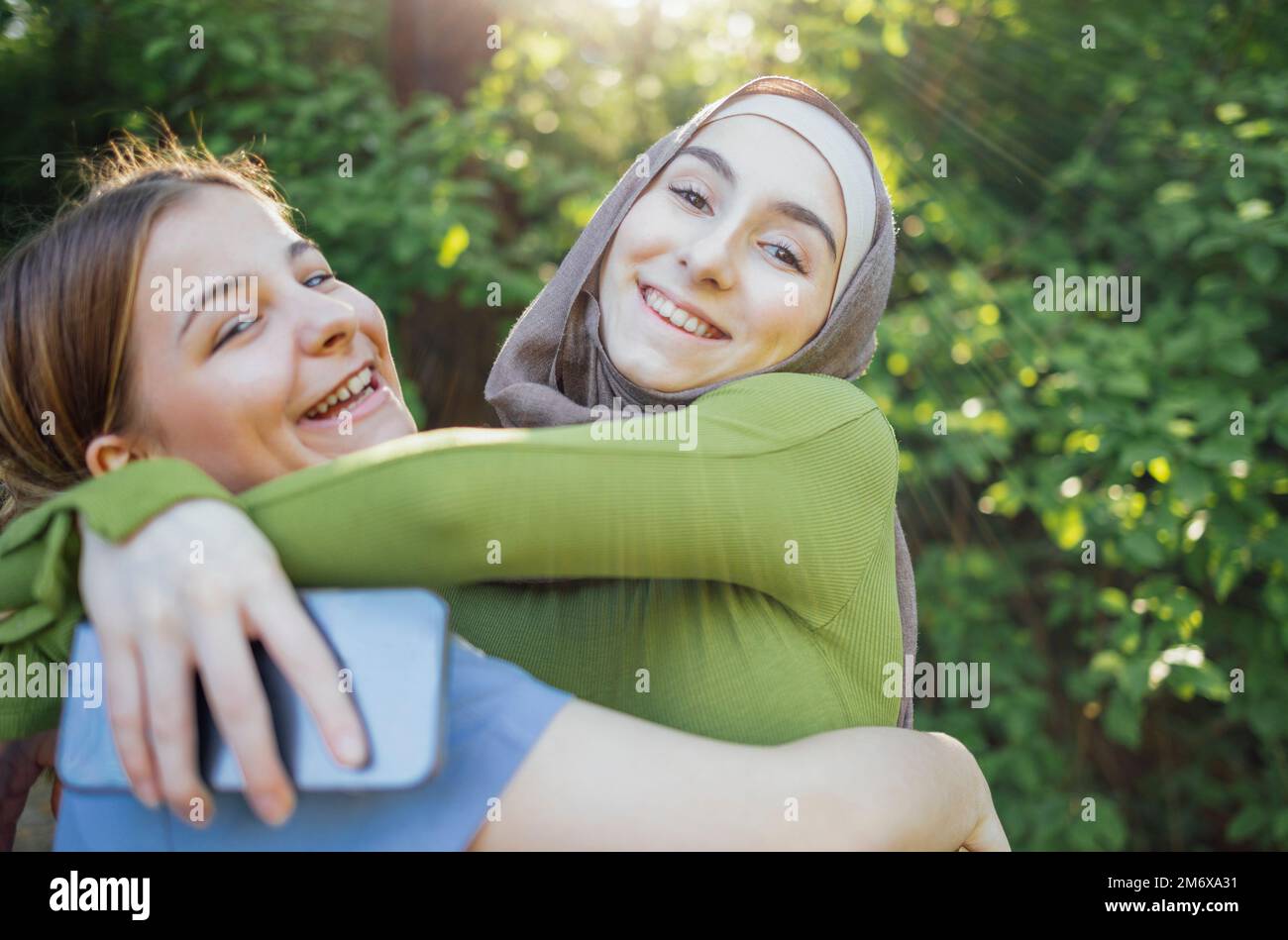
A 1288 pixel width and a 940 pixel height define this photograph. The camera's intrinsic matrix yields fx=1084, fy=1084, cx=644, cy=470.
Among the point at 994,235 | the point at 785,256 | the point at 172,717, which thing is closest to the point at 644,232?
the point at 785,256

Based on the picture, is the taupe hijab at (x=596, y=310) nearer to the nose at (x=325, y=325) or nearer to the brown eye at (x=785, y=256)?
the brown eye at (x=785, y=256)

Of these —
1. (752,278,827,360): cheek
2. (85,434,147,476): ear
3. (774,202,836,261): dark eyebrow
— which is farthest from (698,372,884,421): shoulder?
(85,434,147,476): ear

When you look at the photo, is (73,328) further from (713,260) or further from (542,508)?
(713,260)

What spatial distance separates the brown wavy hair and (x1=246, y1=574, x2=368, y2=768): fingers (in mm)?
574

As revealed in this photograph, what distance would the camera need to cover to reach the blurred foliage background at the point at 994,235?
3.41 m

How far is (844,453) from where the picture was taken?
1365mm

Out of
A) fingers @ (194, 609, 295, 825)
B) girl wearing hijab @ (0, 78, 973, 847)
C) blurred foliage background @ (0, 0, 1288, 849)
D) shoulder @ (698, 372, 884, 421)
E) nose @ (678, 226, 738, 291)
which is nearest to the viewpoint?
fingers @ (194, 609, 295, 825)

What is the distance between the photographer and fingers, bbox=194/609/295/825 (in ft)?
3.31

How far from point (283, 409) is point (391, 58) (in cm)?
365

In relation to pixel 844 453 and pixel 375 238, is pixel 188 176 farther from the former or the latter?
pixel 375 238

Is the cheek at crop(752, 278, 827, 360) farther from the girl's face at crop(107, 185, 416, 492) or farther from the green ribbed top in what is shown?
the girl's face at crop(107, 185, 416, 492)

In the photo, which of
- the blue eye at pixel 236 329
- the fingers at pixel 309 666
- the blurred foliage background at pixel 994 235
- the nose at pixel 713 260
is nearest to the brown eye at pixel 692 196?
the nose at pixel 713 260

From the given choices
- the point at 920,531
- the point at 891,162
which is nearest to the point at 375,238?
the point at 891,162

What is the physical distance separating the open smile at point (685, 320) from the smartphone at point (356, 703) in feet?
2.37
